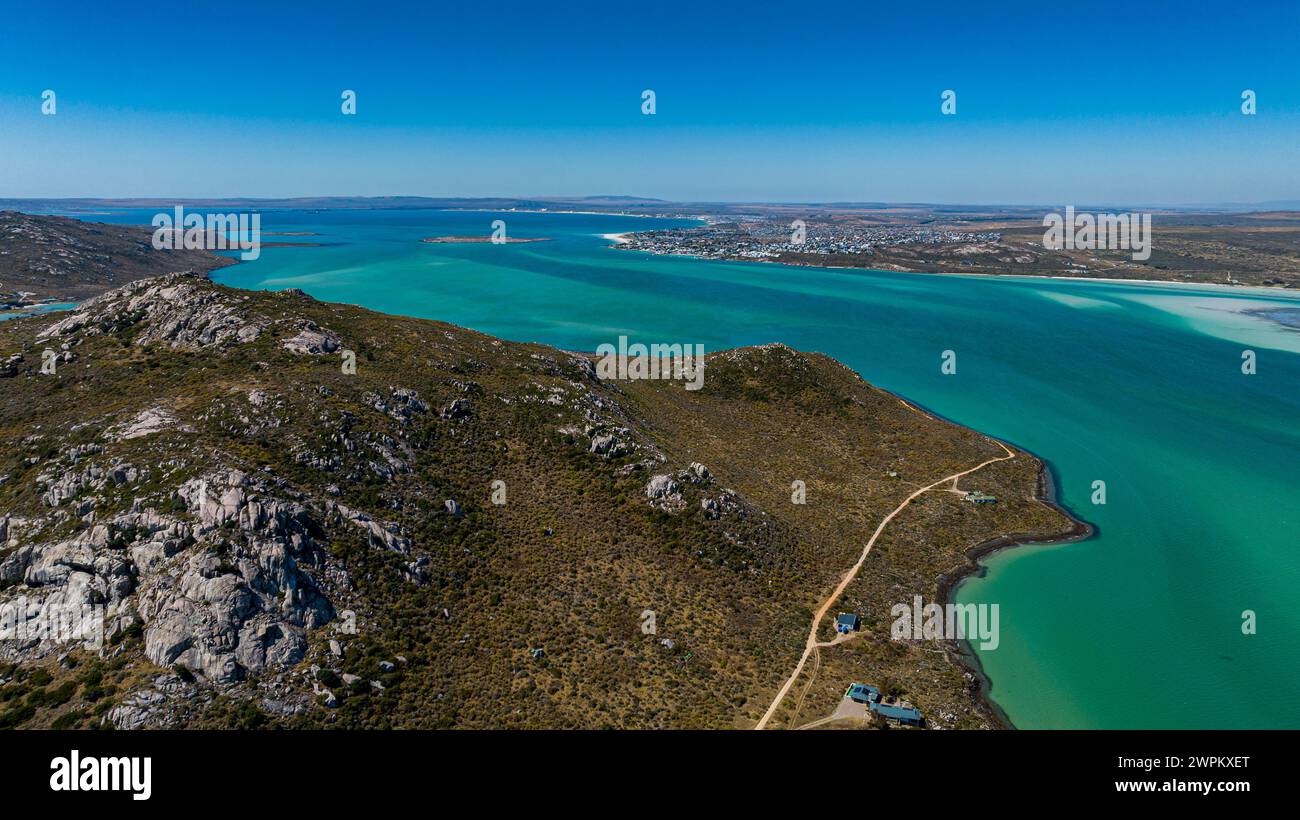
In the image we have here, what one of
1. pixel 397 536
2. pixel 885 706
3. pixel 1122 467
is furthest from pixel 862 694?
pixel 1122 467

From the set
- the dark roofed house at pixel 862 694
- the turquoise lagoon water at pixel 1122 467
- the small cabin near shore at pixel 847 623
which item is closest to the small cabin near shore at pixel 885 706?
the dark roofed house at pixel 862 694

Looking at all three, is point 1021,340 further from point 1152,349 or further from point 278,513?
point 278,513

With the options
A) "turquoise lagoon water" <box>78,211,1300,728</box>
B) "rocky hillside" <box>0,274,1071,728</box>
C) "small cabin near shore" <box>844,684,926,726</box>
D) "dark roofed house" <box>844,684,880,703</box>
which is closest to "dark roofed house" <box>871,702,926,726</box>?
"small cabin near shore" <box>844,684,926,726</box>

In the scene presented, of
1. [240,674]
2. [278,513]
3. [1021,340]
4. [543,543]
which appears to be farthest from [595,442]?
[1021,340]

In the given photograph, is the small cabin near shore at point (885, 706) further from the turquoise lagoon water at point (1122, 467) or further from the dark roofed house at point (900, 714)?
the turquoise lagoon water at point (1122, 467)

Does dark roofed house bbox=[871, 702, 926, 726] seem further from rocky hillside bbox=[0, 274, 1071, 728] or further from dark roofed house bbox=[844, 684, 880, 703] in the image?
rocky hillside bbox=[0, 274, 1071, 728]

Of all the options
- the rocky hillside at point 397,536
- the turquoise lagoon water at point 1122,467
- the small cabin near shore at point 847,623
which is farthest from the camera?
the small cabin near shore at point 847,623
